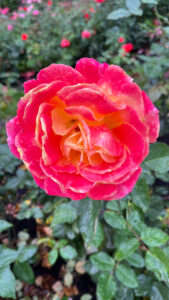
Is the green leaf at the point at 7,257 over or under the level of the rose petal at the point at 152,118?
under

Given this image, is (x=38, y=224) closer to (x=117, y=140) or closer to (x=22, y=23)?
(x=117, y=140)

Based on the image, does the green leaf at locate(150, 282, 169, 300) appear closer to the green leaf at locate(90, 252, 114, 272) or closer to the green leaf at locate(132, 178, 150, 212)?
the green leaf at locate(90, 252, 114, 272)

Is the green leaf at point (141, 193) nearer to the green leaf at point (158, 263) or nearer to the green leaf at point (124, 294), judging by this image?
the green leaf at point (158, 263)

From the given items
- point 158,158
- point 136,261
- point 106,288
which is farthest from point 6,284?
point 158,158

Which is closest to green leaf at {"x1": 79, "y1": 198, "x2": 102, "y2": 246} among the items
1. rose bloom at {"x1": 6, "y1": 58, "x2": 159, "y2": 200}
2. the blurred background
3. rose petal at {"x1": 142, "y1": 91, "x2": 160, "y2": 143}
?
rose bloom at {"x1": 6, "y1": 58, "x2": 159, "y2": 200}

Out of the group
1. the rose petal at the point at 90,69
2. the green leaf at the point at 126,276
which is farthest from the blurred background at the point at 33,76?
the rose petal at the point at 90,69
